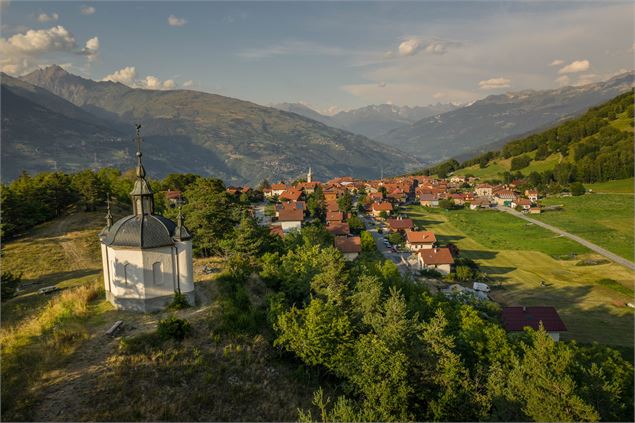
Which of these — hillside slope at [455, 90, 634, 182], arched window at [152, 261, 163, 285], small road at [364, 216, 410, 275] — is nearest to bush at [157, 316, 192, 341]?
arched window at [152, 261, 163, 285]

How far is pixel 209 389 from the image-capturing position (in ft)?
62.7

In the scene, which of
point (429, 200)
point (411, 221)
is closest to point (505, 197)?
point (429, 200)

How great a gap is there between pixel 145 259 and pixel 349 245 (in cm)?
4769

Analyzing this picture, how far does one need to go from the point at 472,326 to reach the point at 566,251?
6385 cm

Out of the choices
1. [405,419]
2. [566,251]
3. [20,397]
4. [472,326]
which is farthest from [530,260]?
[20,397]

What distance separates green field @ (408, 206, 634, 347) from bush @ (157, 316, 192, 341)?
42.8 m

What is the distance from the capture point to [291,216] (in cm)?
8300

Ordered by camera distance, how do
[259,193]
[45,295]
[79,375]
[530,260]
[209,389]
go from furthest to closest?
1. [259,193]
2. [530,260]
3. [45,295]
4. [209,389]
5. [79,375]

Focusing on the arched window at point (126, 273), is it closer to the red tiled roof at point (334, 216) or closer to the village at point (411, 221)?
the village at point (411, 221)

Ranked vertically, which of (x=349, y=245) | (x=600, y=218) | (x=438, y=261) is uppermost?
(x=349, y=245)

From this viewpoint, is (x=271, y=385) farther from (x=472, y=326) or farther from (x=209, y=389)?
(x=472, y=326)

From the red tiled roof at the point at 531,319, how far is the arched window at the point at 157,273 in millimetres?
34932

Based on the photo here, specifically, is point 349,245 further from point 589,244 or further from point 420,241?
point 589,244

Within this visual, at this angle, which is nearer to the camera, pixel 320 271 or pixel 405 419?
pixel 405 419
